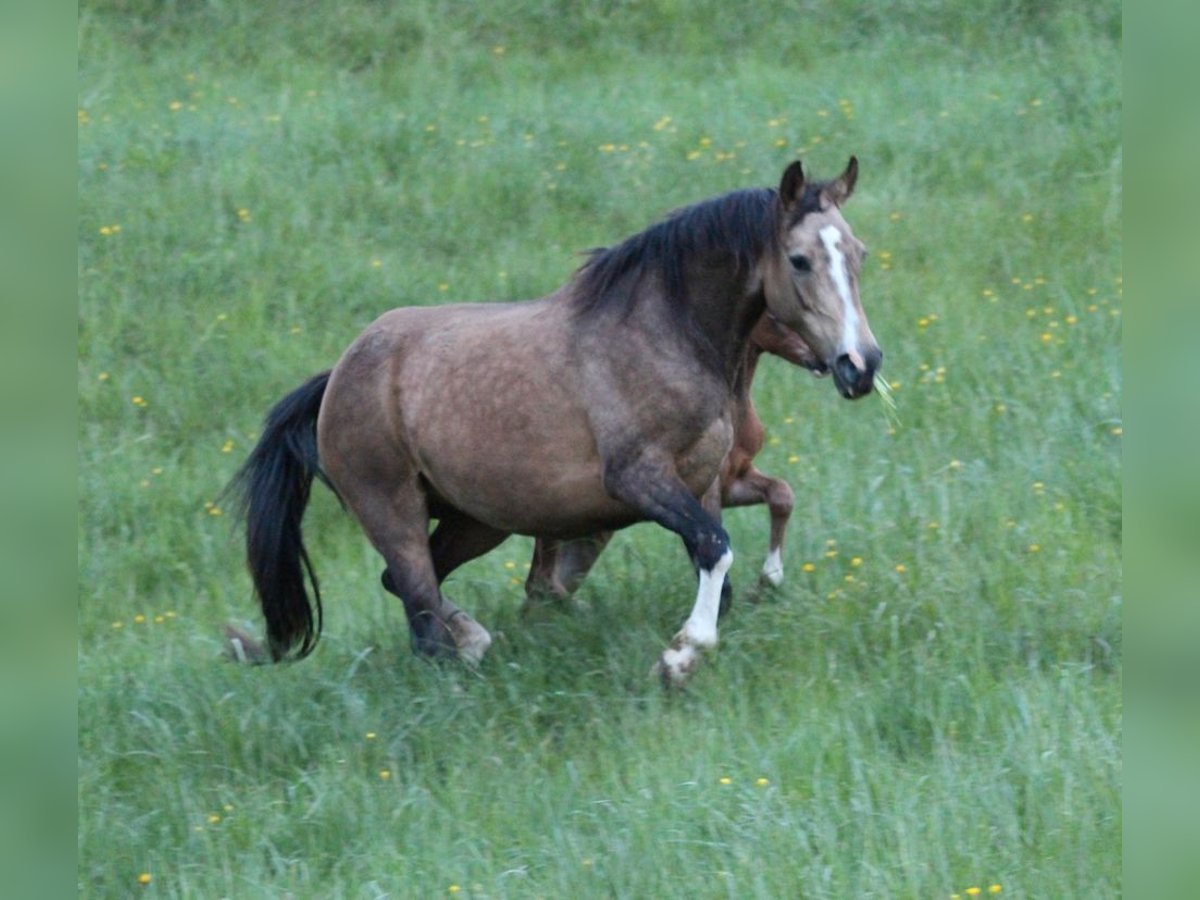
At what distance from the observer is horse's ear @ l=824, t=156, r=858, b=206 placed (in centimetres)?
596

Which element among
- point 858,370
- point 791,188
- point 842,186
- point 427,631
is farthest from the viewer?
point 427,631

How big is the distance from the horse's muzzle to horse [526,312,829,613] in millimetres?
1146

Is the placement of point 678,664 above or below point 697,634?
below

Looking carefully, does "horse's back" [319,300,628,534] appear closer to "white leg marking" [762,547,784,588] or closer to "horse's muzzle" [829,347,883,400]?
"white leg marking" [762,547,784,588]

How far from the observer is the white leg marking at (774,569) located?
6848mm

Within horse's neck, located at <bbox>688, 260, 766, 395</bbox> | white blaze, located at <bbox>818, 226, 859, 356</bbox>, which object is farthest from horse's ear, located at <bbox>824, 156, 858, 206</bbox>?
horse's neck, located at <bbox>688, 260, 766, 395</bbox>

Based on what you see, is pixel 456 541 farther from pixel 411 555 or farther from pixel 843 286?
A: pixel 843 286

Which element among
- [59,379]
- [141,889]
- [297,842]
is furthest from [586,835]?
[59,379]

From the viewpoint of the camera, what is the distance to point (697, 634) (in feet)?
19.2

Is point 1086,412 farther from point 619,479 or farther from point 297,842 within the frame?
point 297,842

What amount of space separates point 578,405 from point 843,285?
117 cm

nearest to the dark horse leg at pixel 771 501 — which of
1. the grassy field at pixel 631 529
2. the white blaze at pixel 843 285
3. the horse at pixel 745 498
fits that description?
the horse at pixel 745 498

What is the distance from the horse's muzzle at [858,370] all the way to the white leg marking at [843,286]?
0.04m

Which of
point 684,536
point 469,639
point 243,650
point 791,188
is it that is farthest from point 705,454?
point 243,650
